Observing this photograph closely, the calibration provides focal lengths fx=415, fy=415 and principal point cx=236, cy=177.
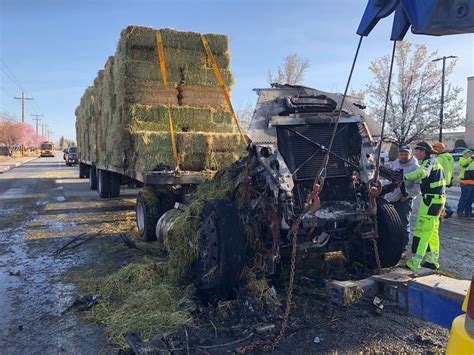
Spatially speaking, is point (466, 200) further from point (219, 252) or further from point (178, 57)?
point (219, 252)

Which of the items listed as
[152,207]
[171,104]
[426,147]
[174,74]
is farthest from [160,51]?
[426,147]

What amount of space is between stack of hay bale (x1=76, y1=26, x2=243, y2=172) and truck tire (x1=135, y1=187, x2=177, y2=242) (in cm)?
49

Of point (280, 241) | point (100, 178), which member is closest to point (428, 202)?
point (280, 241)

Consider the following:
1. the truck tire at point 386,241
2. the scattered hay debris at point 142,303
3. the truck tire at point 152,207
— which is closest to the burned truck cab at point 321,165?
the truck tire at point 386,241

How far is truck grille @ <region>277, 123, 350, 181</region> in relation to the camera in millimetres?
4887

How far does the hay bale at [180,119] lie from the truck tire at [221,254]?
4016mm

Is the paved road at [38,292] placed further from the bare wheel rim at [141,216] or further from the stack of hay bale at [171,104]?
the stack of hay bale at [171,104]

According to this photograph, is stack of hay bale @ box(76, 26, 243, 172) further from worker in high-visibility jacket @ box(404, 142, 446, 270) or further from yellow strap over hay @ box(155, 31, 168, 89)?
worker in high-visibility jacket @ box(404, 142, 446, 270)

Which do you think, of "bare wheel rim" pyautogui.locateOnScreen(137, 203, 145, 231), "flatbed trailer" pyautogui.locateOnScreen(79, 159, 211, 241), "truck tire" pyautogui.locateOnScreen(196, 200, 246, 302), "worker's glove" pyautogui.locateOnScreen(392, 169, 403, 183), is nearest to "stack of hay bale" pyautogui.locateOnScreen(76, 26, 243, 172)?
"flatbed trailer" pyautogui.locateOnScreen(79, 159, 211, 241)

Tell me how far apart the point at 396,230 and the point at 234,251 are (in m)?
2.21

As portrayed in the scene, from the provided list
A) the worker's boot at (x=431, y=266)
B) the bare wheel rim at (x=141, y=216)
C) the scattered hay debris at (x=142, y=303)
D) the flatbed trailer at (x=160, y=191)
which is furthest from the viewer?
the bare wheel rim at (x=141, y=216)

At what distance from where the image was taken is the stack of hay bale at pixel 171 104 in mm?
7684

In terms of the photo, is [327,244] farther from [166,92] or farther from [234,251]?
[166,92]

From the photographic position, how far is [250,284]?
4262 mm
